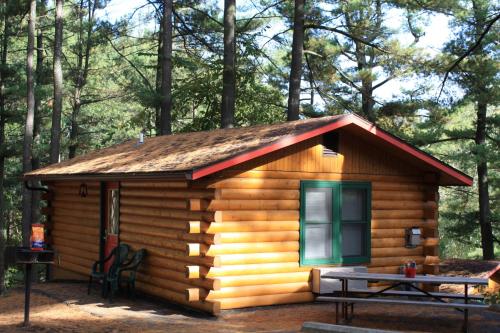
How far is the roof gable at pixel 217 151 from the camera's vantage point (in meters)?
9.77

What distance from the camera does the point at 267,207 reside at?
10562 mm

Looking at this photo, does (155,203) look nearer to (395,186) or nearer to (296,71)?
(395,186)

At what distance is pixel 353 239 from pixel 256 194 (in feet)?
7.99

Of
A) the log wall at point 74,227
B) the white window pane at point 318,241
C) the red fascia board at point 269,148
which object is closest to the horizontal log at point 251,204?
the white window pane at point 318,241

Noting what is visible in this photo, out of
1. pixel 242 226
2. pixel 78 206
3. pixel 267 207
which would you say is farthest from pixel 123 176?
pixel 78 206

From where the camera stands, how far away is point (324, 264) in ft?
36.7

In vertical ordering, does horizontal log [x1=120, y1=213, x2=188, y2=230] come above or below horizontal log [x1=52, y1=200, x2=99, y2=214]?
below

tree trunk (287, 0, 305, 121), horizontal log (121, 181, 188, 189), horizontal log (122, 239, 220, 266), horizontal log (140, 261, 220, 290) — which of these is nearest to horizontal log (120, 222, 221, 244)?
horizontal log (122, 239, 220, 266)

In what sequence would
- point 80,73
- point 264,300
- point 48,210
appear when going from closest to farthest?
point 264,300
point 48,210
point 80,73

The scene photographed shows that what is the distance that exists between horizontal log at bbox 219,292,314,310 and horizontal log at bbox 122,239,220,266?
26.0 inches

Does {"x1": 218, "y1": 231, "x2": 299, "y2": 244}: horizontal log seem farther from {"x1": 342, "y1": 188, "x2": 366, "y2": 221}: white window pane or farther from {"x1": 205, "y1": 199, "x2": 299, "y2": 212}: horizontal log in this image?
{"x1": 342, "y1": 188, "x2": 366, "y2": 221}: white window pane

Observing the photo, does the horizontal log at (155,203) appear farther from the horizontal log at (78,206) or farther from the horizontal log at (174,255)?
the horizontal log at (78,206)

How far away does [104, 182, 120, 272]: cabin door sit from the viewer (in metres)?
12.9

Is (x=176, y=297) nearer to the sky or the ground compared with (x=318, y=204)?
nearer to the ground
